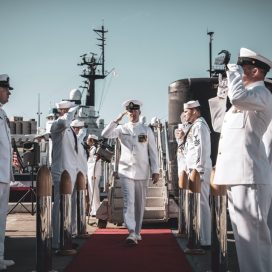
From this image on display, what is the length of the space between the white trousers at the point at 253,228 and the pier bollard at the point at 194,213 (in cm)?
225

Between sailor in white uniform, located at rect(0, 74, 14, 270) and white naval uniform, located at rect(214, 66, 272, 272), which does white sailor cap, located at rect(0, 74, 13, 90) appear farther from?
white naval uniform, located at rect(214, 66, 272, 272)

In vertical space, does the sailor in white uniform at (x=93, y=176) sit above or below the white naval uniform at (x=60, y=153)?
below

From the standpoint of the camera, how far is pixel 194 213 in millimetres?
6188

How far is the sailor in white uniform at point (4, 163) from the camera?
5273 millimetres

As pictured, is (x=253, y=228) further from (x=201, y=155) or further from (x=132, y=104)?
(x=132, y=104)

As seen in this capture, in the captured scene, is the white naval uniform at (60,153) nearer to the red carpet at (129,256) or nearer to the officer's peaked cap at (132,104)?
the red carpet at (129,256)

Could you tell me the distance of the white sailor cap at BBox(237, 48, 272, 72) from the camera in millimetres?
3859

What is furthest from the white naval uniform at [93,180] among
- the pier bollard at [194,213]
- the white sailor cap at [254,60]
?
the white sailor cap at [254,60]

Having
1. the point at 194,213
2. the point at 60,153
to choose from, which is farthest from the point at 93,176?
the point at 194,213

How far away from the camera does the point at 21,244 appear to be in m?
7.18

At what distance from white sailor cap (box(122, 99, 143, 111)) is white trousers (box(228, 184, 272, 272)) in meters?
3.67

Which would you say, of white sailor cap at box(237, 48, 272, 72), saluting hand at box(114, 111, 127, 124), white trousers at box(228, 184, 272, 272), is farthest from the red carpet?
white sailor cap at box(237, 48, 272, 72)

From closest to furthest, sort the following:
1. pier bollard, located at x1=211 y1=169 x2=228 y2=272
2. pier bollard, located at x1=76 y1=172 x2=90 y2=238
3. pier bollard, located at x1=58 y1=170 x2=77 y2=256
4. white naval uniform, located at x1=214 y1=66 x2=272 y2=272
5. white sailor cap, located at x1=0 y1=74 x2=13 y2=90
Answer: white naval uniform, located at x1=214 y1=66 x2=272 y2=272, pier bollard, located at x1=211 y1=169 x2=228 y2=272, white sailor cap, located at x1=0 y1=74 x2=13 y2=90, pier bollard, located at x1=58 y1=170 x2=77 y2=256, pier bollard, located at x1=76 y1=172 x2=90 y2=238

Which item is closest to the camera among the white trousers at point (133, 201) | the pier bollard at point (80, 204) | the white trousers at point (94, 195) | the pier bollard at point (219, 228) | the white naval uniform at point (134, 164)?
the pier bollard at point (219, 228)
